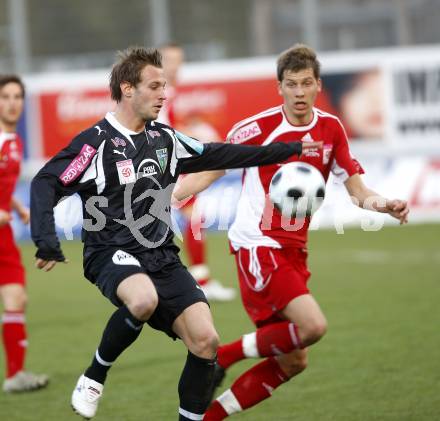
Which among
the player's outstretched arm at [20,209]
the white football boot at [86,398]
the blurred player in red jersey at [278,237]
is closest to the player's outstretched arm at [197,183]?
the blurred player in red jersey at [278,237]

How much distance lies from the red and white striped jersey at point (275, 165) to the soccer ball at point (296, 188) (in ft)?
0.11

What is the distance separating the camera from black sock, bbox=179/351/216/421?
15.5 feet

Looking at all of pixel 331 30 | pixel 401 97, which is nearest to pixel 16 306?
pixel 401 97

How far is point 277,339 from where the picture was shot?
17.0ft

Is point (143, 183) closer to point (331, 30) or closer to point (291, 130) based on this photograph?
point (291, 130)

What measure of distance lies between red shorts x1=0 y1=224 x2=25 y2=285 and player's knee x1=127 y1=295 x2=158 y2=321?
2228 mm

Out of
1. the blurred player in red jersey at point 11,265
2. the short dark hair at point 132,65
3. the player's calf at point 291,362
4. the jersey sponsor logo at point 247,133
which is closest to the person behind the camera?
the short dark hair at point 132,65

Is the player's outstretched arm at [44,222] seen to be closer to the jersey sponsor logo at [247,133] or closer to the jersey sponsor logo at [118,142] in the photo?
the jersey sponsor logo at [118,142]

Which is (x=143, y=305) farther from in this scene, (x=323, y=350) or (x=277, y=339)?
(x=323, y=350)

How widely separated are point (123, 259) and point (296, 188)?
3.64 feet

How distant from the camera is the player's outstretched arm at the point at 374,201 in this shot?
16.7 feet

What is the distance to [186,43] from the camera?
53.9 ft

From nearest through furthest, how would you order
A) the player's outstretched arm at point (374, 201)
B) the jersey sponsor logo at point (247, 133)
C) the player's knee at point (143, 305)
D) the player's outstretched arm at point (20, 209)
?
the player's knee at point (143, 305)
the player's outstretched arm at point (374, 201)
the jersey sponsor logo at point (247, 133)
the player's outstretched arm at point (20, 209)

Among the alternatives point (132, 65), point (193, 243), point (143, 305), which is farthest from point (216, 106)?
point (143, 305)
